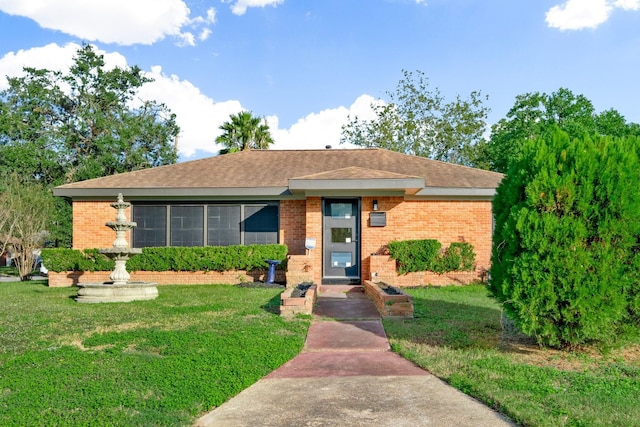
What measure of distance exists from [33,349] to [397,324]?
4.78m

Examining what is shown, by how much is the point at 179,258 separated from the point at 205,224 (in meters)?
1.28

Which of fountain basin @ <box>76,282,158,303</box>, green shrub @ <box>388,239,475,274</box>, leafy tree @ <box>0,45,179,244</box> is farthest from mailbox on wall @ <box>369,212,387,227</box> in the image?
leafy tree @ <box>0,45,179,244</box>

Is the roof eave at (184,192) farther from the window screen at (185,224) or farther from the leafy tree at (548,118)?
the leafy tree at (548,118)

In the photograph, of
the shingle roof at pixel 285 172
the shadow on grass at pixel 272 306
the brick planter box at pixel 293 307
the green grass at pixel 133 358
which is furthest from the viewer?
the shingle roof at pixel 285 172

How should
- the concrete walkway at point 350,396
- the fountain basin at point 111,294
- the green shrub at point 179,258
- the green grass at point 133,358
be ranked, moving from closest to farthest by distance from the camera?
the concrete walkway at point 350,396, the green grass at point 133,358, the fountain basin at point 111,294, the green shrub at point 179,258

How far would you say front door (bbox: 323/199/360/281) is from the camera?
43.4ft

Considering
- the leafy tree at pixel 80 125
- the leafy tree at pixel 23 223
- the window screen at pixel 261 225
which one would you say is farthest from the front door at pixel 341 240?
the leafy tree at pixel 80 125

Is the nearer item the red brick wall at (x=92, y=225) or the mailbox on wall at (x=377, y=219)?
the mailbox on wall at (x=377, y=219)

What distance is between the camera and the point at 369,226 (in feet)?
43.1

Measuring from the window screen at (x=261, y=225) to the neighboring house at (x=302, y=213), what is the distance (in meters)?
0.03

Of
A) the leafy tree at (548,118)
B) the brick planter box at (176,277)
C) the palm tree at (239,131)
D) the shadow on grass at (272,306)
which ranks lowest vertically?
the shadow on grass at (272,306)

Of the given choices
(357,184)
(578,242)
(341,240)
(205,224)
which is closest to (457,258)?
(341,240)

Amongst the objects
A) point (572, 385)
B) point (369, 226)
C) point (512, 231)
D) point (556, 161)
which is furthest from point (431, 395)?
point (369, 226)

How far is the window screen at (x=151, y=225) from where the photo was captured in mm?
14289
